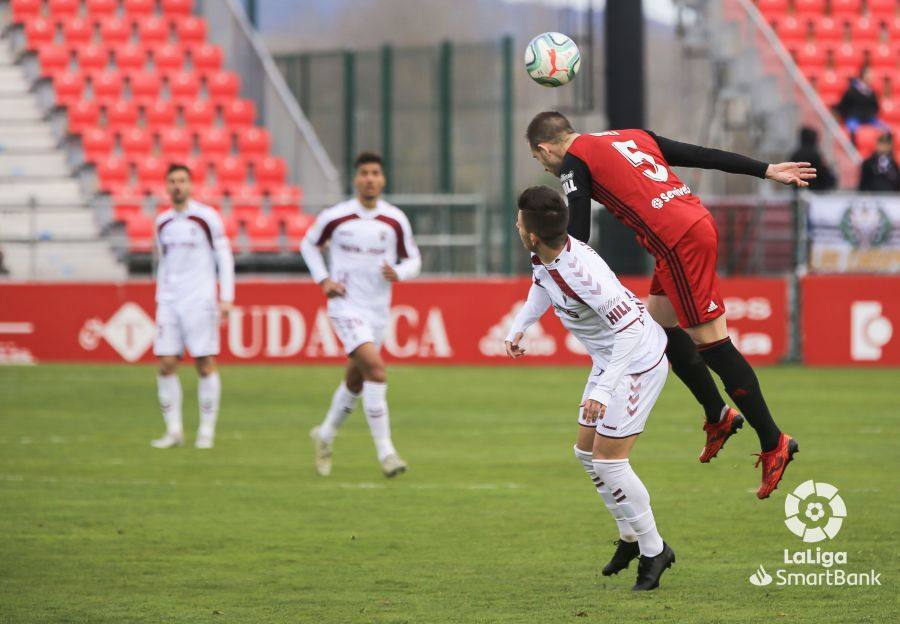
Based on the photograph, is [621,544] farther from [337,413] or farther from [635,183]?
[337,413]

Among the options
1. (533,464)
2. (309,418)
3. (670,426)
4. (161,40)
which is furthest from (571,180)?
(161,40)

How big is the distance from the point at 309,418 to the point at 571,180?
782cm

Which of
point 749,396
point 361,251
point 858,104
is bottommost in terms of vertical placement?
point 749,396

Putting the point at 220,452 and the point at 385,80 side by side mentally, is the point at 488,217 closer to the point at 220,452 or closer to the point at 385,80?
the point at 385,80

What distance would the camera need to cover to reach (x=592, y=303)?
6340 millimetres

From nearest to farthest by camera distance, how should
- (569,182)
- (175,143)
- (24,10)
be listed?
(569,182)
(175,143)
(24,10)

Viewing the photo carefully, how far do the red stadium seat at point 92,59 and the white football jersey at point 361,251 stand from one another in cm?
1526

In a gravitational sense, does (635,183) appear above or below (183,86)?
below

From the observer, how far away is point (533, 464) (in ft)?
36.5

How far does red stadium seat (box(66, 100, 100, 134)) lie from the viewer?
2406 cm

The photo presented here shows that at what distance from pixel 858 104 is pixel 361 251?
48.6 feet

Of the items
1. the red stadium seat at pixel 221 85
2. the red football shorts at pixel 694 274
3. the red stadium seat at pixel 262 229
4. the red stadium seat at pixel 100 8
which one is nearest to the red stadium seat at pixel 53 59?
the red stadium seat at pixel 100 8

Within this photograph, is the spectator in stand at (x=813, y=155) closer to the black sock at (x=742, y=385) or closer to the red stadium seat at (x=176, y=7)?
the red stadium seat at (x=176, y=7)

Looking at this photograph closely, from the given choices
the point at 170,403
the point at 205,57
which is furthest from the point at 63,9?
the point at 170,403
